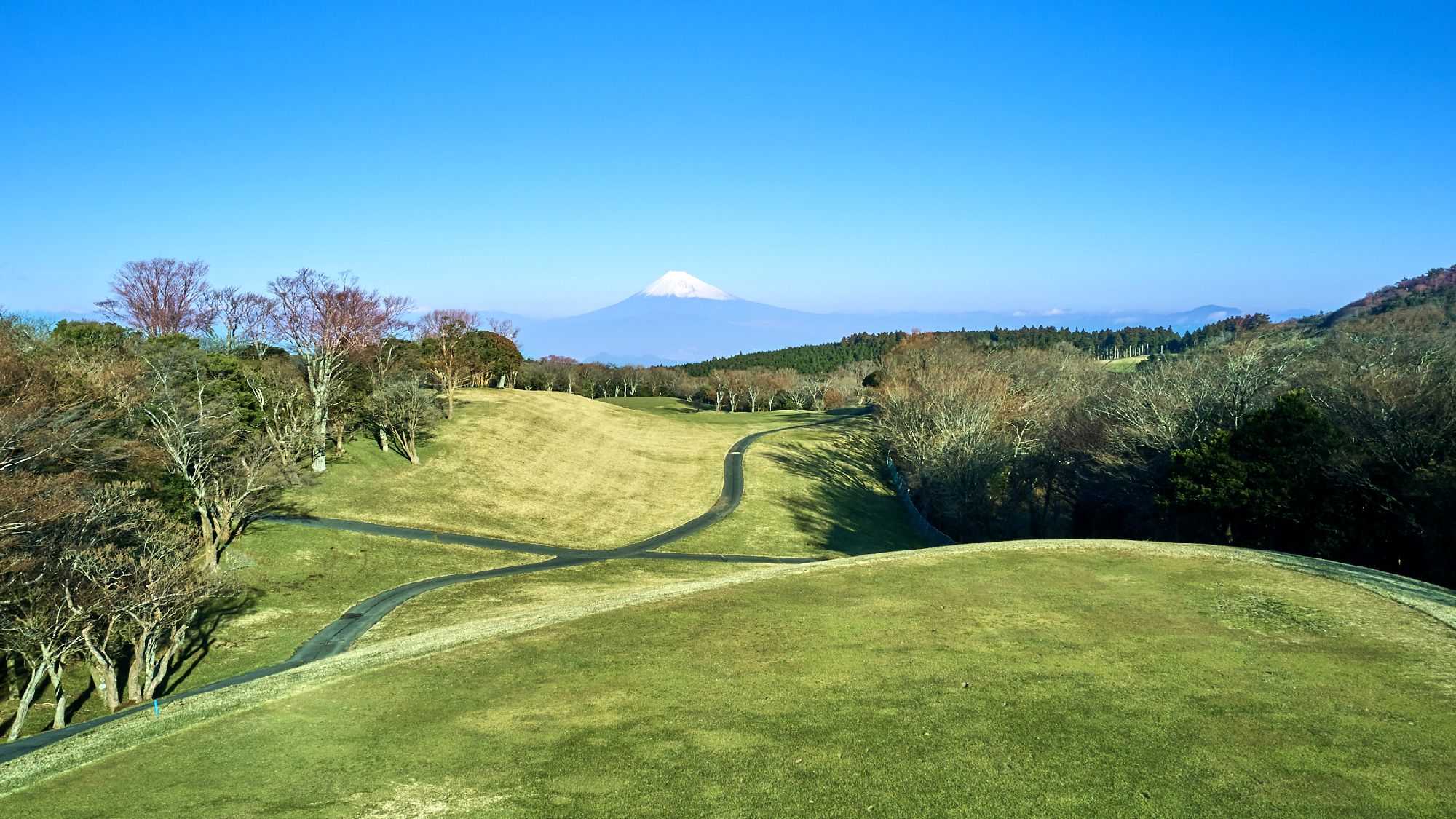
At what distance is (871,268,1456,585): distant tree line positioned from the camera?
3859 centimetres

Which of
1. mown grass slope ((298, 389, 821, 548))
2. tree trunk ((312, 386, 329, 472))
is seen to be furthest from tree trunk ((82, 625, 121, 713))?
tree trunk ((312, 386, 329, 472))

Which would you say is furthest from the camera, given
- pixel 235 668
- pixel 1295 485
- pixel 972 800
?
pixel 1295 485

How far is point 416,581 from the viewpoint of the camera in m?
43.1

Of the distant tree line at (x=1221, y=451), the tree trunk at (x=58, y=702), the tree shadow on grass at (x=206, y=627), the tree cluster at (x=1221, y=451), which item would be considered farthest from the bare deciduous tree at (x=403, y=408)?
the tree cluster at (x=1221, y=451)

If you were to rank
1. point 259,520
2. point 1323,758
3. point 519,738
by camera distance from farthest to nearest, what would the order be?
point 259,520 < point 519,738 < point 1323,758

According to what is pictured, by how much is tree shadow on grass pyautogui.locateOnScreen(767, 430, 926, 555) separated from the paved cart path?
6327mm

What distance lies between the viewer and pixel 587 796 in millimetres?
13117

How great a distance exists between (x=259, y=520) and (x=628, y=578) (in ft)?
82.0

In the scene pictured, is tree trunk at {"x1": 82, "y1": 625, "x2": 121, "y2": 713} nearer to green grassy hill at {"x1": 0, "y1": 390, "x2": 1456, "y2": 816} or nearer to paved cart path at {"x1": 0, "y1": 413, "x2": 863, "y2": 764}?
paved cart path at {"x1": 0, "y1": 413, "x2": 863, "y2": 764}

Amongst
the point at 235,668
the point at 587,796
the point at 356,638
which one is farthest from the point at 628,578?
the point at 587,796

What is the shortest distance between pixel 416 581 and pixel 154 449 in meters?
15.9

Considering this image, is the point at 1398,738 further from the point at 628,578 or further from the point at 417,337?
the point at 417,337

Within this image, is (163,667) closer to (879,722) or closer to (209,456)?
(209,456)

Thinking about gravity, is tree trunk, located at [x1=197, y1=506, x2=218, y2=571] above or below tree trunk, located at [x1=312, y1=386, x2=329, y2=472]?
below
